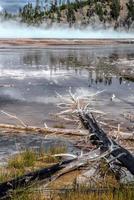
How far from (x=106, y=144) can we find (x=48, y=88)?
15486 mm

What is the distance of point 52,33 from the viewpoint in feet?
422

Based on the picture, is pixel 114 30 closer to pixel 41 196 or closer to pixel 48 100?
pixel 48 100

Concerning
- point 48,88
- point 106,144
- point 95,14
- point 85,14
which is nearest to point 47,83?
point 48,88

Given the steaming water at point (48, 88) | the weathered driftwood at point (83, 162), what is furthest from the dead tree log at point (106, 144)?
the steaming water at point (48, 88)

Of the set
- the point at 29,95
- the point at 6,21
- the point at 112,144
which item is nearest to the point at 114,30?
the point at 6,21

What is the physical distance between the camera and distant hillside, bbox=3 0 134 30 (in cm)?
13425

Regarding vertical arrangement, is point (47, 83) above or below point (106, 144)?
below

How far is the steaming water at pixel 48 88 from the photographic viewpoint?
1680 centimetres

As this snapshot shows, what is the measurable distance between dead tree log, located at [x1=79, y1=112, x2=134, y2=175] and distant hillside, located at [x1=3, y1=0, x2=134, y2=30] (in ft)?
398

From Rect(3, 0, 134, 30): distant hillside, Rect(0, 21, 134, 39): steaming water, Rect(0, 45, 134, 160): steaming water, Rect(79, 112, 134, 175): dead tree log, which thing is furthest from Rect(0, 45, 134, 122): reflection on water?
Rect(3, 0, 134, 30): distant hillside

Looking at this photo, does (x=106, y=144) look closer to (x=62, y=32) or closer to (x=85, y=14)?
(x=62, y=32)

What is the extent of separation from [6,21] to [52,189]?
14396 cm

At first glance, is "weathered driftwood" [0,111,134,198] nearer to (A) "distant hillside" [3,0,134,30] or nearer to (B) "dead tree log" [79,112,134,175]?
(B) "dead tree log" [79,112,134,175]

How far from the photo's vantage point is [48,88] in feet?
82.6
